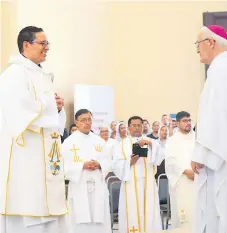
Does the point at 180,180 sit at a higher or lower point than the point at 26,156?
lower

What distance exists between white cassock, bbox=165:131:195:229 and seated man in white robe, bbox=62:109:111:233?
→ 114 centimetres

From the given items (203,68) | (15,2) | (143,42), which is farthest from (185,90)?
(15,2)

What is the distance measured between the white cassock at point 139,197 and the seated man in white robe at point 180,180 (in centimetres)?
23

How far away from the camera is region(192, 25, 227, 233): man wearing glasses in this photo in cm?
402

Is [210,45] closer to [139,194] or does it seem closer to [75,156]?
[75,156]

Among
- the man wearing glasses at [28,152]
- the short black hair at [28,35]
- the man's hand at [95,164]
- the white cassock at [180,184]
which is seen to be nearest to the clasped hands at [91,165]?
the man's hand at [95,164]

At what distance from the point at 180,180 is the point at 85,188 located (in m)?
1.51

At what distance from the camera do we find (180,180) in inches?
309

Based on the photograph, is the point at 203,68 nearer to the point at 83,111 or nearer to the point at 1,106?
the point at 83,111

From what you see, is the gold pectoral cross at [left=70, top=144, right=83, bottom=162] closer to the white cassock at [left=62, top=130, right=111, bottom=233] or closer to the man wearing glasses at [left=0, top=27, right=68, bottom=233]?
the white cassock at [left=62, top=130, right=111, bottom=233]

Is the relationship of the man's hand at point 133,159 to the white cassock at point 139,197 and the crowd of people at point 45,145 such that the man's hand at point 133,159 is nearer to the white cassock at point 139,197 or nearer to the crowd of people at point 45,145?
the white cassock at point 139,197

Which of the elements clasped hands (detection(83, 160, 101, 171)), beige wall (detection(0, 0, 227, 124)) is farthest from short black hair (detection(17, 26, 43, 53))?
beige wall (detection(0, 0, 227, 124))

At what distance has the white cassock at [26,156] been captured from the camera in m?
4.29

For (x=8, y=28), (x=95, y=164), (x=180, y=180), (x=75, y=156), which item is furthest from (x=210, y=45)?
(x=8, y=28)
